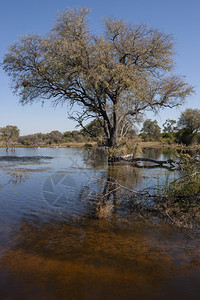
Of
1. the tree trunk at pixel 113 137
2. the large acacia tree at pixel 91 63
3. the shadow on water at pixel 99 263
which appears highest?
the large acacia tree at pixel 91 63

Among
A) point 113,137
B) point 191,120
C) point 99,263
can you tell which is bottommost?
point 99,263

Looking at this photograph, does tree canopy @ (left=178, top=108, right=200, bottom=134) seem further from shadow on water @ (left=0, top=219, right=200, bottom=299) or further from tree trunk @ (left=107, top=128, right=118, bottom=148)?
shadow on water @ (left=0, top=219, right=200, bottom=299)

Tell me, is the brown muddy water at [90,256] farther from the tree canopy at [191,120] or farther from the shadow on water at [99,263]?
the tree canopy at [191,120]

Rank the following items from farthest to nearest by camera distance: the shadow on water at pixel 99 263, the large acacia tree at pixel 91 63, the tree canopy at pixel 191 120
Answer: the tree canopy at pixel 191 120, the large acacia tree at pixel 91 63, the shadow on water at pixel 99 263

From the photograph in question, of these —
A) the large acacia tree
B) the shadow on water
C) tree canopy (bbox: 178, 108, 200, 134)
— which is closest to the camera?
the shadow on water

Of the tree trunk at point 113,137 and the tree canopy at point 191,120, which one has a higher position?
the tree canopy at point 191,120

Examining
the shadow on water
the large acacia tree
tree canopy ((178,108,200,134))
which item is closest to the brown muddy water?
the shadow on water

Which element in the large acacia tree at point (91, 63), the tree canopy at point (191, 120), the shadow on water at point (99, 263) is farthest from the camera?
the tree canopy at point (191, 120)

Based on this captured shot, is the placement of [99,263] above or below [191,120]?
below

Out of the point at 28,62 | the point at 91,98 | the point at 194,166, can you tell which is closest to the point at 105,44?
the point at 91,98

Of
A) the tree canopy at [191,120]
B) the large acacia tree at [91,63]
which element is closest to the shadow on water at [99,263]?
the large acacia tree at [91,63]

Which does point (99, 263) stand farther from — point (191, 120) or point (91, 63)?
point (191, 120)

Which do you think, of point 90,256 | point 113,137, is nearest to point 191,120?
point 113,137

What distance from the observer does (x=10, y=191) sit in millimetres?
9758
